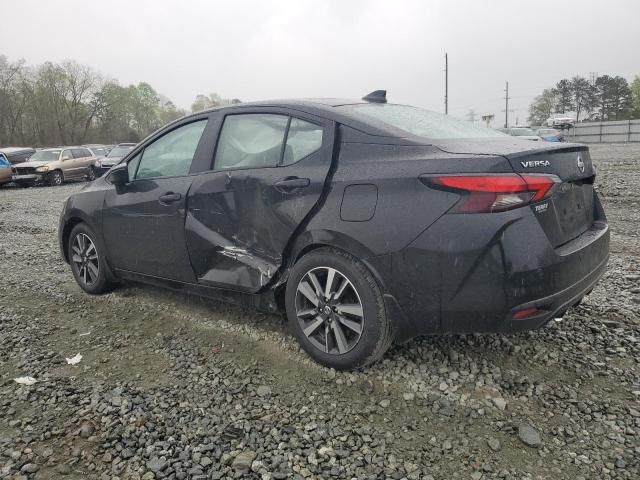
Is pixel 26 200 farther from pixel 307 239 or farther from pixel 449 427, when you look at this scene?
pixel 449 427

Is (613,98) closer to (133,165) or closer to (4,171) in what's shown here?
(4,171)

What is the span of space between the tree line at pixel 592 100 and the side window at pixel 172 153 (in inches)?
3090

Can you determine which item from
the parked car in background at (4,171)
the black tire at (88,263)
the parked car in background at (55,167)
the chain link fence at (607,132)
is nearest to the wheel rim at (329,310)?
the black tire at (88,263)

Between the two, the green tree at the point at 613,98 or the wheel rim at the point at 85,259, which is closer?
the wheel rim at the point at 85,259

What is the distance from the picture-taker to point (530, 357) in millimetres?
3016

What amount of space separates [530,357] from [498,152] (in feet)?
4.30

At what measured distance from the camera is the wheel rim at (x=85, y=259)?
4.48 metres

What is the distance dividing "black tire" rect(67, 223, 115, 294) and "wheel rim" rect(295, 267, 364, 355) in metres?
2.24

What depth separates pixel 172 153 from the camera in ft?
12.6

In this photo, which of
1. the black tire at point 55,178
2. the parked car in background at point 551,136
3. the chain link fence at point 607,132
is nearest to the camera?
the black tire at point 55,178

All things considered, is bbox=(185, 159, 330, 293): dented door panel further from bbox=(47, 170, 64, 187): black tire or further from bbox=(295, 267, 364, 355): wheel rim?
bbox=(47, 170, 64, 187): black tire

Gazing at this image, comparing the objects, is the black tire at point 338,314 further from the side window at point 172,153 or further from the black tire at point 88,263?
the black tire at point 88,263

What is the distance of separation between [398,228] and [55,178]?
20.5 meters

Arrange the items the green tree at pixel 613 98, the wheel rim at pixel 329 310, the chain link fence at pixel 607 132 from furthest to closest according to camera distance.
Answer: the green tree at pixel 613 98
the chain link fence at pixel 607 132
the wheel rim at pixel 329 310
